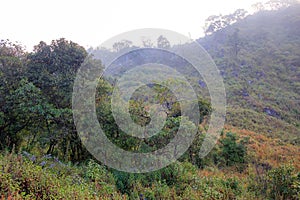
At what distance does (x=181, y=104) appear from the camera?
1172 cm

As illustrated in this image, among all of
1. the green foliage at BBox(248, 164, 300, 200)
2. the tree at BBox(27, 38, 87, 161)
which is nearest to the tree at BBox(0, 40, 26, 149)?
the tree at BBox(27, 38, 87, 161)

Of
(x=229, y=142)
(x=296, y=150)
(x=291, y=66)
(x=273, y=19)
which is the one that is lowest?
(x=296, y=150)

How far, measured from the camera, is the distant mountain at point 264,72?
22.3 m

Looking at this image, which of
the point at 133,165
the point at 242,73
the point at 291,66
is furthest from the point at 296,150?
the point at 291,66

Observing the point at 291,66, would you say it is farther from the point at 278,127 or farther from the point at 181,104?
the point at 181,104

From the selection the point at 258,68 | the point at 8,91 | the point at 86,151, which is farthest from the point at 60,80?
the point at 258,68

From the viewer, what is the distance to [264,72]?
121 ft

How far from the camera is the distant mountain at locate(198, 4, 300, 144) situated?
22.3 metres

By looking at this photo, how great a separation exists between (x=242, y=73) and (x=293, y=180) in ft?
109

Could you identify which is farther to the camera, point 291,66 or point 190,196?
point 291,66

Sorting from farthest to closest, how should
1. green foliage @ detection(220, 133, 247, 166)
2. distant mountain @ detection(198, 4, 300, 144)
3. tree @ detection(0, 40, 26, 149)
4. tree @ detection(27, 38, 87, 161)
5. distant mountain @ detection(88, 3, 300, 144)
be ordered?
1. distant mountain @ detection(88, 3, 300, 144)
2. distant mountain @ detection(198, 4, 300, 144)
3. green foliage @ detection(220, 133, 247, 166)
4. tree @ detection(27, 38, 87, 161)
5. tree @ detection(0, 40, 26, 149)

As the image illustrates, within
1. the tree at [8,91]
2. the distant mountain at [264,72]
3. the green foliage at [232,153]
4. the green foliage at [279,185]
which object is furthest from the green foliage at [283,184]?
the distant mountain at [264,72]

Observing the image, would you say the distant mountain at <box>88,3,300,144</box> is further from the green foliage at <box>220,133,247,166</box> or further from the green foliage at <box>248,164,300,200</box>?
the green foliage at <box>248,164,300,200</box>

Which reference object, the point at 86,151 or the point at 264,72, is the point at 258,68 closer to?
the point at 264,72
